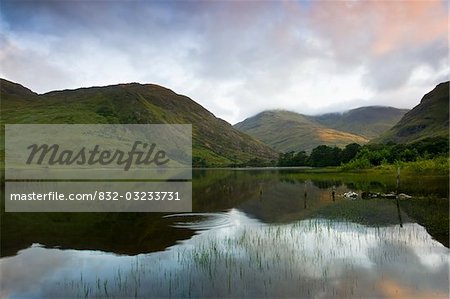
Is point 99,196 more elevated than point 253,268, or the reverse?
point 99,196

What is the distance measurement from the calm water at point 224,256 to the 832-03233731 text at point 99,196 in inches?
881

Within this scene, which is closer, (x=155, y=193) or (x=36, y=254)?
(x=36, y=254)

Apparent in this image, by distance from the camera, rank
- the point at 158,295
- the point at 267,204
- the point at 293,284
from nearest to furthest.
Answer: the point at 158,295, the point at 293,284, the point at 267,204

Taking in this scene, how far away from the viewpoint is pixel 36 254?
33.5 meters

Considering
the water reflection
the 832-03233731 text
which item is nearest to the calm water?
the water reflection

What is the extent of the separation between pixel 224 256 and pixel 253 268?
14.5 ft

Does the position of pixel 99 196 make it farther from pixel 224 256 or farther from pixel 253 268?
pixel 253 268

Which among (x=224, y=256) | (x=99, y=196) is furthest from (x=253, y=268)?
(x=99, y=196)

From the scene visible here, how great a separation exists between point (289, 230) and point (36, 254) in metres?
26.1

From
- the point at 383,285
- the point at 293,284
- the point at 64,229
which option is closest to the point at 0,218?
the point at 64,229

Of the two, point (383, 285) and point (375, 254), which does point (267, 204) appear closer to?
point (375, 254)

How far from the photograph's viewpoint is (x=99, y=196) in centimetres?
8338

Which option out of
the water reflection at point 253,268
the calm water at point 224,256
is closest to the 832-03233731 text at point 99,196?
the calm water at point 224,256

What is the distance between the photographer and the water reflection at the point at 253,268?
76.9 ft
